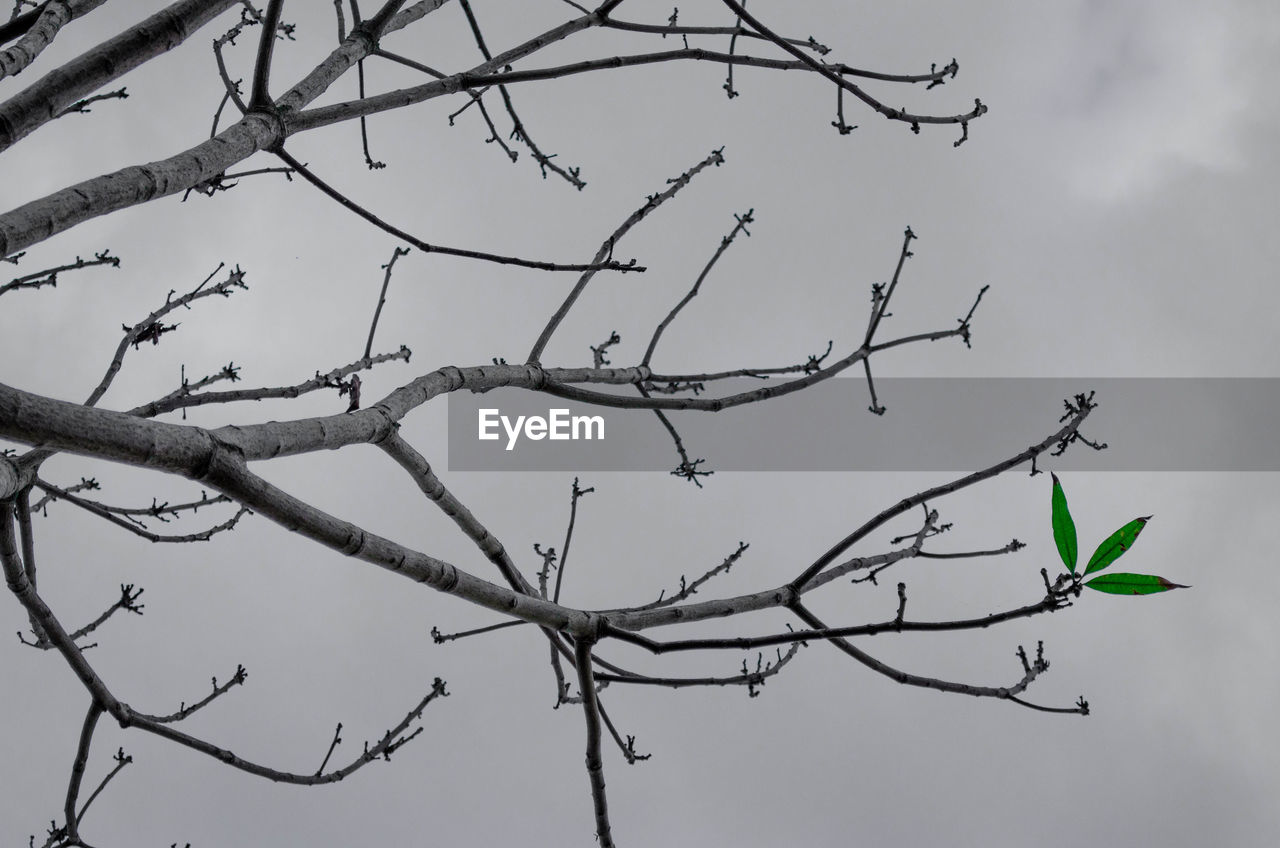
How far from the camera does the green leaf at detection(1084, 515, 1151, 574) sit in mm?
1760

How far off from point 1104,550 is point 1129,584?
8 centimetres

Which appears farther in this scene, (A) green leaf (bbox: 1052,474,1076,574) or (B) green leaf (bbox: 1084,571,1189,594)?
(A) green leaf (bbox: 1052,474,1076,574)

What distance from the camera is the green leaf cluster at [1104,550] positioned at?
1756 mm

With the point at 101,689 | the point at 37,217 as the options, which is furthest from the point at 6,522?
the point at 37,217

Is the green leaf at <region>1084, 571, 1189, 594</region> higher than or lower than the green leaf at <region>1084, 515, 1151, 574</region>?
lower

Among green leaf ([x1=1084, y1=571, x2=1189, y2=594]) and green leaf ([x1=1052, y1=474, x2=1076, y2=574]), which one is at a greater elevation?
green leaf ([x1=1052, y1=474, x2=1076, y2=574])

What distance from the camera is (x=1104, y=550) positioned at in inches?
71.3

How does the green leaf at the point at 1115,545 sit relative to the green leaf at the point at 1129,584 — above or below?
above

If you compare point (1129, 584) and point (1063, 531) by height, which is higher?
point (1063, 531)

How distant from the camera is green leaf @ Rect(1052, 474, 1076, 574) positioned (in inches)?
71.7

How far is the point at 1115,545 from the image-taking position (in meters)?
1.79

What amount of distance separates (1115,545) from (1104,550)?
0.03 m

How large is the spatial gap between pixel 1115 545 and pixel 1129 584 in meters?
0.08

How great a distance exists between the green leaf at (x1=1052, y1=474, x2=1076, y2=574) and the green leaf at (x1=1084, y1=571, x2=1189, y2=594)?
59mm
